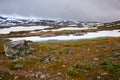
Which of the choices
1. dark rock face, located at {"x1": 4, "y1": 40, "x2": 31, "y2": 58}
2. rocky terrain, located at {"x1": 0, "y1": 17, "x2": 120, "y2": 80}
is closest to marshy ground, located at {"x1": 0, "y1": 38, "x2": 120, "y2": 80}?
rocky terrain, located at {"x1": 0, "y1": 17, "x2": 120, "y2": 80}

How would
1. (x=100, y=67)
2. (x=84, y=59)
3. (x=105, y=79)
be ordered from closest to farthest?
1. (x=105, y=79)
2. (x=100, y=67)
3. (x=84, y=59)

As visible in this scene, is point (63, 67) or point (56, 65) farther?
point (56, 65)

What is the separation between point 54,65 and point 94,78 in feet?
19.2

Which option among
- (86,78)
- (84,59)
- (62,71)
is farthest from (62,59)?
(86,78)

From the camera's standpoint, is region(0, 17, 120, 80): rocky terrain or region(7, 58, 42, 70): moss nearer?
region(0, 17, 120, 80): rocky terrain

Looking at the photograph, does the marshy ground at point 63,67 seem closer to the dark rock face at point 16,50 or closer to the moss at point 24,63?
the moss at point 24,63

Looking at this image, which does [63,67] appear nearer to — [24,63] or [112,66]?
[24,63]

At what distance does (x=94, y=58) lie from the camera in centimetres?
2788

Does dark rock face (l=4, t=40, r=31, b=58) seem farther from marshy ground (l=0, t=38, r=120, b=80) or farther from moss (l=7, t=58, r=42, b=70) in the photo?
moss (l=7, t=58, r=42, b=70)

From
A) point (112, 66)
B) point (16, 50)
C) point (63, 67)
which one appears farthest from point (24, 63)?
point (112, 66)

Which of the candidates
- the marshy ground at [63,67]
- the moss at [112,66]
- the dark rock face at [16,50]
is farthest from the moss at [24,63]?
the moss at [112,66]

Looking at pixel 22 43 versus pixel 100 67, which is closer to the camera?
pixel 100 67

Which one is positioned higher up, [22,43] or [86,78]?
[22,43]

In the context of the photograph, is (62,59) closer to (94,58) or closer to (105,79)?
(94,58)
